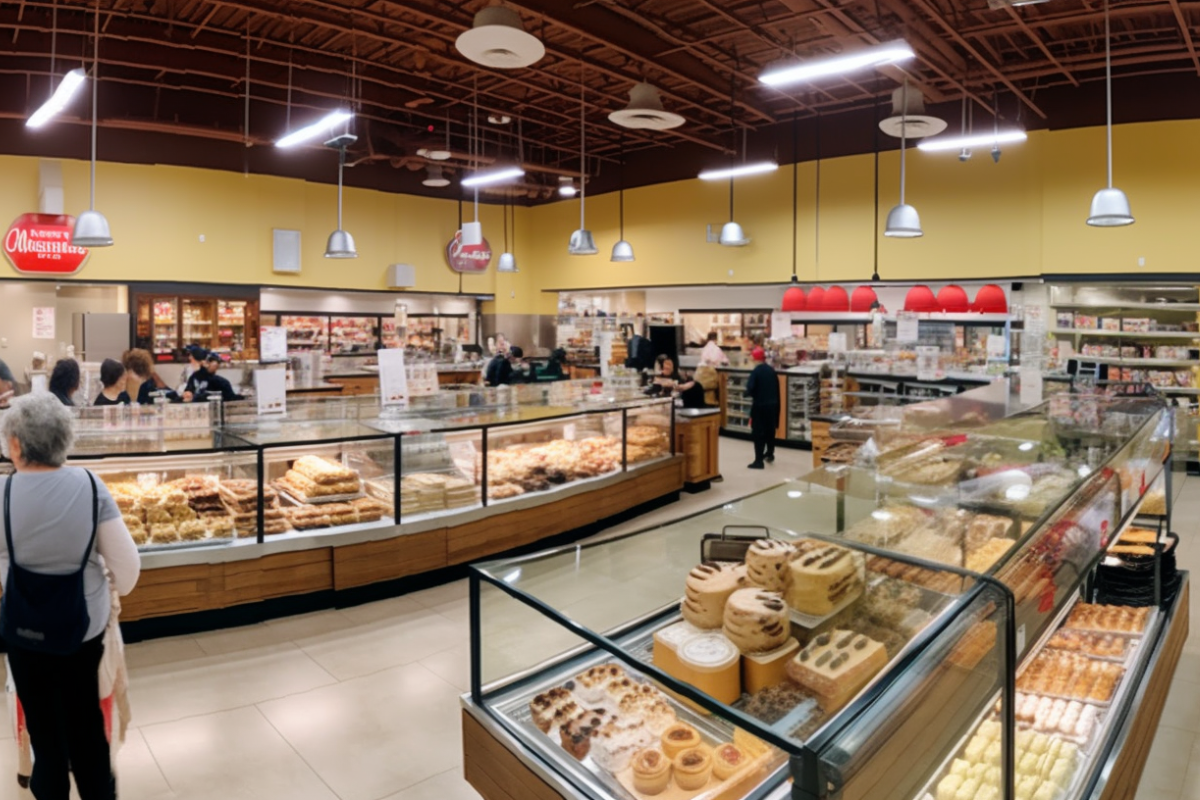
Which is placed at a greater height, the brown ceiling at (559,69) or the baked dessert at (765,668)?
the brown ceiling at (559,69)

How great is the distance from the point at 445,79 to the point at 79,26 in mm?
4286

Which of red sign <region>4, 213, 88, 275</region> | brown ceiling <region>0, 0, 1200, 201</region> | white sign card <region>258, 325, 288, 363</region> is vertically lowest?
white sign card <region>258, 325, 288, 363</region>

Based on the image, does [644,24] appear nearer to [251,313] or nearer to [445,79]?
[445,79]

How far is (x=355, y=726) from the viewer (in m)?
3.81

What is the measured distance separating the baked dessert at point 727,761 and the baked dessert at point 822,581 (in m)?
0.49

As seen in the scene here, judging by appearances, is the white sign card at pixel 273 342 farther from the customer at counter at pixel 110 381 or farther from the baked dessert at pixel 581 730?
the baked dessert at pixel 581 730

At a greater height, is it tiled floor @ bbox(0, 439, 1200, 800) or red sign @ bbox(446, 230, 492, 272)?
red sign @ bbox(446, 230, 492, 272)

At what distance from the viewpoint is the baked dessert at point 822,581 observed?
242 centimetres

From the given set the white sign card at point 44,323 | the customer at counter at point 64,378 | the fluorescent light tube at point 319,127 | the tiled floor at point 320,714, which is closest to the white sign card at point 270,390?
the customer at counter at point 64,378

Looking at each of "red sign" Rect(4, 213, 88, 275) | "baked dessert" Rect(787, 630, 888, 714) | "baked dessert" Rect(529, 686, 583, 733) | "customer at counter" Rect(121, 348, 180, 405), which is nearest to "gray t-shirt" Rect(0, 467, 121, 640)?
"baked dessert" Rect(529, 686, 583, 733)

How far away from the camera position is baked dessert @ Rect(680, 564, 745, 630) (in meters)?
2.48

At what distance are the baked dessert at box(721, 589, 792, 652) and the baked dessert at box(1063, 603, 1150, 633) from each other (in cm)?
257

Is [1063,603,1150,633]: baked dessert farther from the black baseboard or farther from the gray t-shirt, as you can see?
the gray t-shirt

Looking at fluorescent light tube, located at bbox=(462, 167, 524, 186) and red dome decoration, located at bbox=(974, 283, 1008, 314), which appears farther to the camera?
fluorescent light tube, located at bbox=(462, 167, 524, 186)
